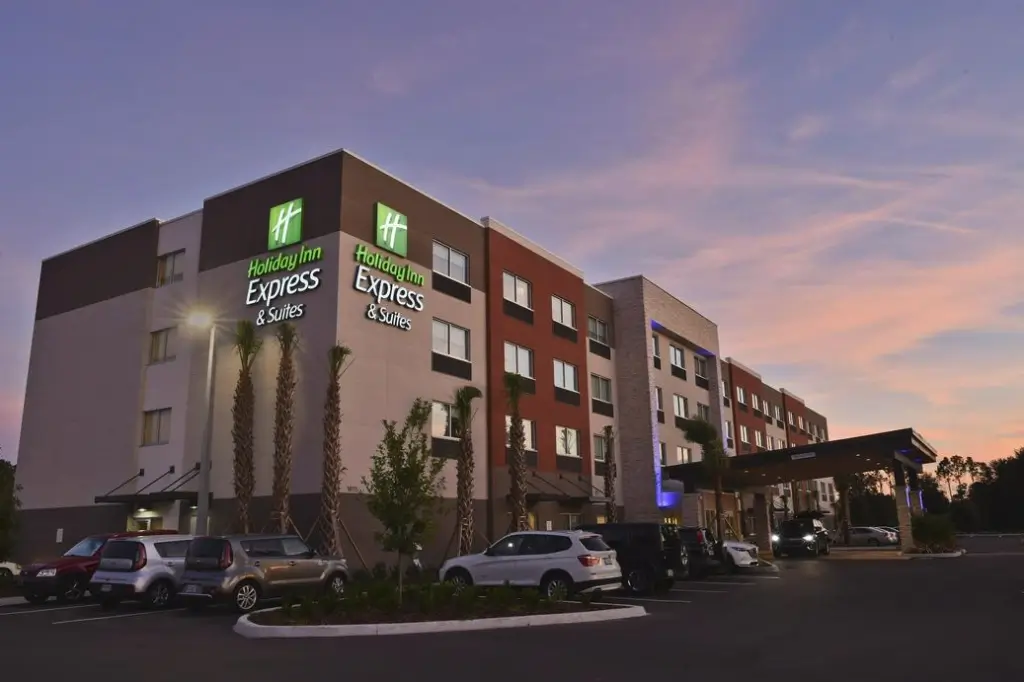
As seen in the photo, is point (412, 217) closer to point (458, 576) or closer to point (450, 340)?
point (450, 340)

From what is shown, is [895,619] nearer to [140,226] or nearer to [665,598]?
[665,598]

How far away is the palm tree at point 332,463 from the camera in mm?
24359

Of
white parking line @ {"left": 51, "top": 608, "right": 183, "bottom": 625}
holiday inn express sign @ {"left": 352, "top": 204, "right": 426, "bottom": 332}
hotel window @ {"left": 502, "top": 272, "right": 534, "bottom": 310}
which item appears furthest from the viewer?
hotel window @ {"left": 502, "top": 272, "right": 534, "bottom": 310}

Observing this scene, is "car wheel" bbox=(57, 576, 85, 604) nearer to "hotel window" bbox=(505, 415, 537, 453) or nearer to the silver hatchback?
the silver hatchback

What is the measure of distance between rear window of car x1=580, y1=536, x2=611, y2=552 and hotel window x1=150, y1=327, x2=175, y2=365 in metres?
18.9

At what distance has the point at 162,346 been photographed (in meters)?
31.2

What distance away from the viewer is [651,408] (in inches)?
1662

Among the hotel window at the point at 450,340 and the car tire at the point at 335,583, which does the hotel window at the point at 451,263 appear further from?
the car tire at the point at 335,583

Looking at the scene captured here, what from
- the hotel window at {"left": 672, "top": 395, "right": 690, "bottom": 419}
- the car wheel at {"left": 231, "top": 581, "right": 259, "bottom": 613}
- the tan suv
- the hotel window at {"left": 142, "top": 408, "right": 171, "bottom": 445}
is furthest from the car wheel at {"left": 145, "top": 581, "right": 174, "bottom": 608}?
the hotel window at {"left": 672, "top": 395, "right": 690, "bottom": 419}

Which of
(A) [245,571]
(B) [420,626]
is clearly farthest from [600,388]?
(B) [420,626]

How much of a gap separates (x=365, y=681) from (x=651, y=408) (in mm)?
33695

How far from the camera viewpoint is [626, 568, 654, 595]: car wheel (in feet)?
71.3

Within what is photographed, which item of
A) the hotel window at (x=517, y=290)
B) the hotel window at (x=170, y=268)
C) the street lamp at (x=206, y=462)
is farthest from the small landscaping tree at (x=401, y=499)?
the hotel window at (x=517, y=290)

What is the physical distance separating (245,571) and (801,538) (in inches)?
1324
